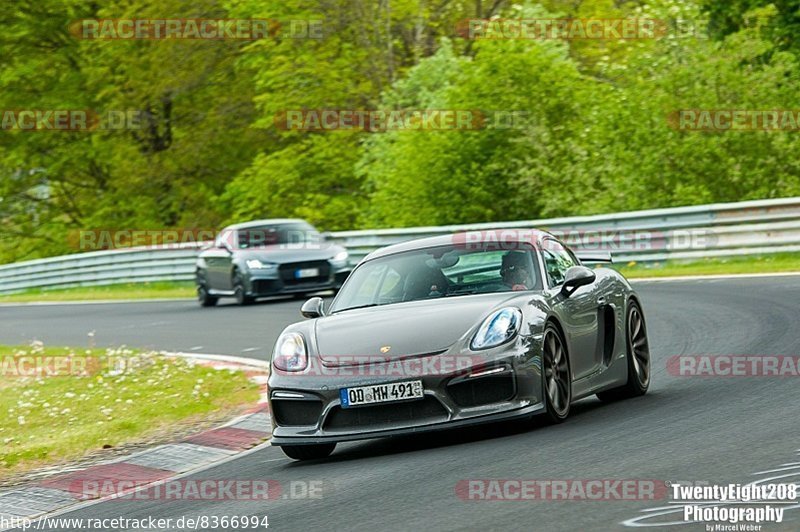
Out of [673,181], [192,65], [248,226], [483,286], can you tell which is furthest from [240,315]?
[192,65]

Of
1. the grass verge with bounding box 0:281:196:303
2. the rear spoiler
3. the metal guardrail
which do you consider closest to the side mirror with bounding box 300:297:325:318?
the rear spoiler

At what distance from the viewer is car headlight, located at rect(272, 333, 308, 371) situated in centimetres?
878

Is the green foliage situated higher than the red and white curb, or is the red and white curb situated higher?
the green foliage

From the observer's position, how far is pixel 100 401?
12758mm

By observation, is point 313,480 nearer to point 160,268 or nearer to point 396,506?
point 396,506

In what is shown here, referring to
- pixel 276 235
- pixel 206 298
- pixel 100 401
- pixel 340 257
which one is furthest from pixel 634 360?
pixel 206 298

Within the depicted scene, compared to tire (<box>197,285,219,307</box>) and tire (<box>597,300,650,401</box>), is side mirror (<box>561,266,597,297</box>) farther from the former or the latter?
tire (<box>197,285,219,307</box>)

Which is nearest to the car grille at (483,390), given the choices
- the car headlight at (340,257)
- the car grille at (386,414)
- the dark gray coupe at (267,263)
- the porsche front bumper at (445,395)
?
the porsche front bumper at (445,395)

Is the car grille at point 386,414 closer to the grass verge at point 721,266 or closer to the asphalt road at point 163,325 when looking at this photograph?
the asphalt road at point 163,325

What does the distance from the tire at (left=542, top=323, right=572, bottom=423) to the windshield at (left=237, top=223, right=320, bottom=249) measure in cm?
1587

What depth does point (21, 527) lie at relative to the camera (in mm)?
7547

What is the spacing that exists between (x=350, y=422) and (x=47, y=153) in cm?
4380

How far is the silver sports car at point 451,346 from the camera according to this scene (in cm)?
825

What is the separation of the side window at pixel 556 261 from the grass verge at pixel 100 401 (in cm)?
311
